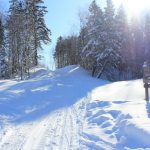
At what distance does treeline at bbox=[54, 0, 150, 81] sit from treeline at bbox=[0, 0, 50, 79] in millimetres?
6709

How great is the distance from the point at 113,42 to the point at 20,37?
441 inches

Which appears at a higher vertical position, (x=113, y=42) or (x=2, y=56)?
(x=113, y=42)

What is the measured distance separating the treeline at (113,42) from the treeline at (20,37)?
6.71m

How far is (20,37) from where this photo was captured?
121 ft

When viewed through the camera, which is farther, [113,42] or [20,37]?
[113,42]

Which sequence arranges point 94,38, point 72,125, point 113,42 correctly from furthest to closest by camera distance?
point 94,38, point 113,42, point 72,125

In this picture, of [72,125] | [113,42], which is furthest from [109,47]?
[72,125]

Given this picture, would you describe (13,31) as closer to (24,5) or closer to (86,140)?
(24,5)

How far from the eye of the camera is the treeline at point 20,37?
36.6 metres

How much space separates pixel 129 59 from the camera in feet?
148

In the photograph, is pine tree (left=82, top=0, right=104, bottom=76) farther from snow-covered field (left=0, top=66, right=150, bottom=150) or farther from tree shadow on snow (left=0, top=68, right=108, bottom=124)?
snow-covered field (left=0, top=66, right=150, bottom=150)

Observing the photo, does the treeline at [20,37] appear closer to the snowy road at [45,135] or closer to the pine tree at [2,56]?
the pine tree at [2,56]

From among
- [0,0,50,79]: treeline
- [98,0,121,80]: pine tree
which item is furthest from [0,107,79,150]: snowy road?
[98,0,121,80]: pine tree

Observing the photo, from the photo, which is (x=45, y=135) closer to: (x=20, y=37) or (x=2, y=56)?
(x=20, y=37)
